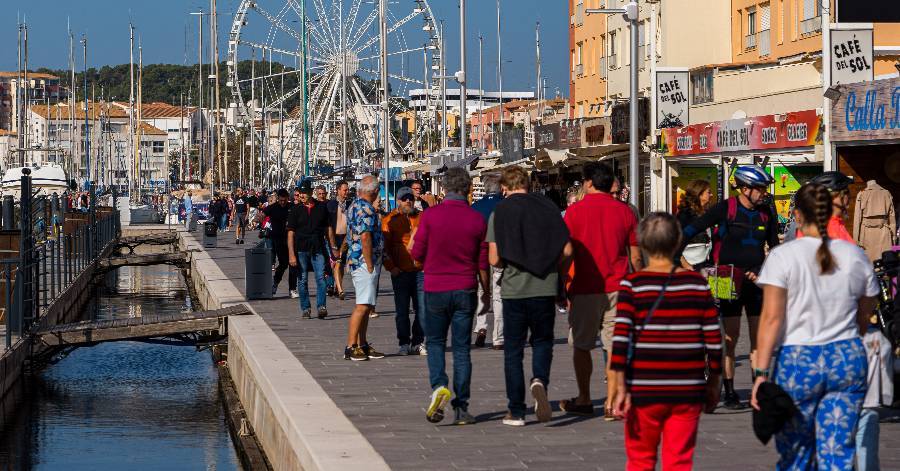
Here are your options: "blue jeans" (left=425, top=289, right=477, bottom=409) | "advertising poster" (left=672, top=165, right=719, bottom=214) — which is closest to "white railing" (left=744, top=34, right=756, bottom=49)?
"advertising poster" (left=672, top=165, right=719, bottom=214)

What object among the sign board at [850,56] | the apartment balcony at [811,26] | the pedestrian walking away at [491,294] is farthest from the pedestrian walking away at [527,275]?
the apartment balcony at [811,26]

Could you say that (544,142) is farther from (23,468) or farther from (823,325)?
(823,325)

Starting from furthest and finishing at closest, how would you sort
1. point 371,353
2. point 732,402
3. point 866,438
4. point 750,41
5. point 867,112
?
point 750,41
point 867,112
point 371,353
point 732,402
point 866,438

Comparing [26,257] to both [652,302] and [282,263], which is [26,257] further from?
[652,302]

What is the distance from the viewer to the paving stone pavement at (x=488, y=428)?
28.5ft

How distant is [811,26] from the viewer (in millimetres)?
43312

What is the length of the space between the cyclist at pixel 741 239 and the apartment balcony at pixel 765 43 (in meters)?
38.0

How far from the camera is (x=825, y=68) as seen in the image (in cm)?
2439

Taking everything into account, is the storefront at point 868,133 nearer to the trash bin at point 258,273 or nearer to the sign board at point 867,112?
the sign board at point 867,112

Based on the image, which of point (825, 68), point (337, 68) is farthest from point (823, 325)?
point (337, 68)

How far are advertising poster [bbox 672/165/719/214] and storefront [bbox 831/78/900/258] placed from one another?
24.1ft

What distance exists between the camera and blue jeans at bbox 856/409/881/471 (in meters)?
6.77

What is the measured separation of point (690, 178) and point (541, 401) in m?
24.6

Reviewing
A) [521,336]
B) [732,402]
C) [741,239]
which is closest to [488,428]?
[521,336]
